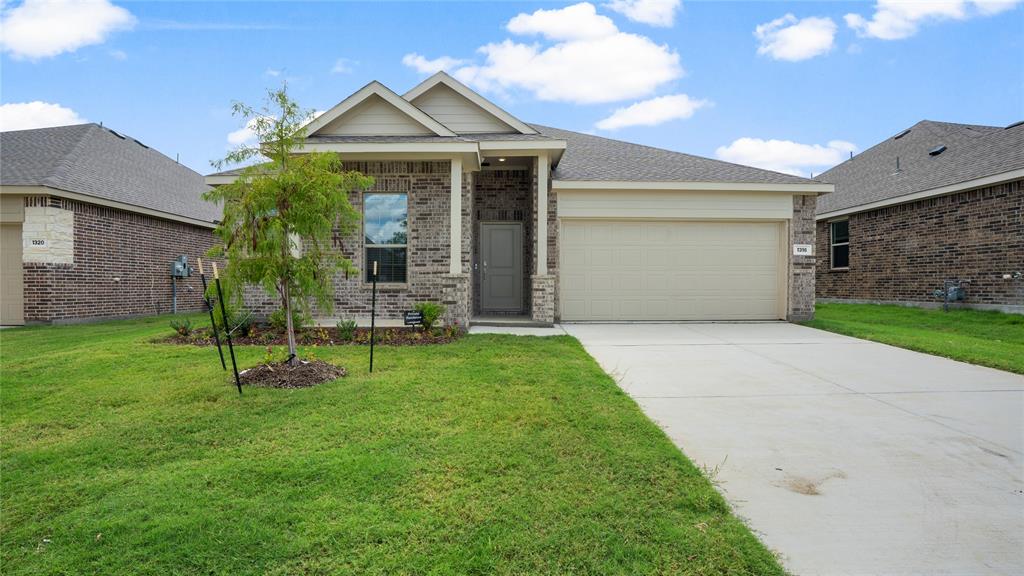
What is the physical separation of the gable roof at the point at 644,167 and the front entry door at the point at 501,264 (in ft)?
5.97

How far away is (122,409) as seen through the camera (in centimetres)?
456

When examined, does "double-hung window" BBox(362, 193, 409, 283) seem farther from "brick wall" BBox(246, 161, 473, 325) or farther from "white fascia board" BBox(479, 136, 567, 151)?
"white fascia board" BBox(479, 136, 567, 151)

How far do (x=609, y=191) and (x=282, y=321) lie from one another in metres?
7.17

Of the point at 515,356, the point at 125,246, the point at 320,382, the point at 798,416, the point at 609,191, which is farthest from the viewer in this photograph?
the point at 125,246

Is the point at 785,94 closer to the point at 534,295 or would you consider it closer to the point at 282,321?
the point at 534,295

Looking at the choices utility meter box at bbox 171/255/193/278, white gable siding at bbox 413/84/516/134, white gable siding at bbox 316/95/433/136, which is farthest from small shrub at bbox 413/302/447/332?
utility meter box at bbox 171/255/193/278

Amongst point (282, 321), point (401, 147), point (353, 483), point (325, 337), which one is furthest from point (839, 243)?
point (353, 483)

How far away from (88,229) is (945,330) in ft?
62.5

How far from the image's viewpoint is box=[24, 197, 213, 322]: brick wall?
11086mm

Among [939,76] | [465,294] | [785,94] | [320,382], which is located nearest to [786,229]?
[785,94]

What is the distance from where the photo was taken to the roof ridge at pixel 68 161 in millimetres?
11117

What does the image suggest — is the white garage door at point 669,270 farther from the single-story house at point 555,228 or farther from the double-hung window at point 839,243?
the double-hung window at point 839,243

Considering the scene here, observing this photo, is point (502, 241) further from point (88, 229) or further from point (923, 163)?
point (923, 163)

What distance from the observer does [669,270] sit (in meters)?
11.5
